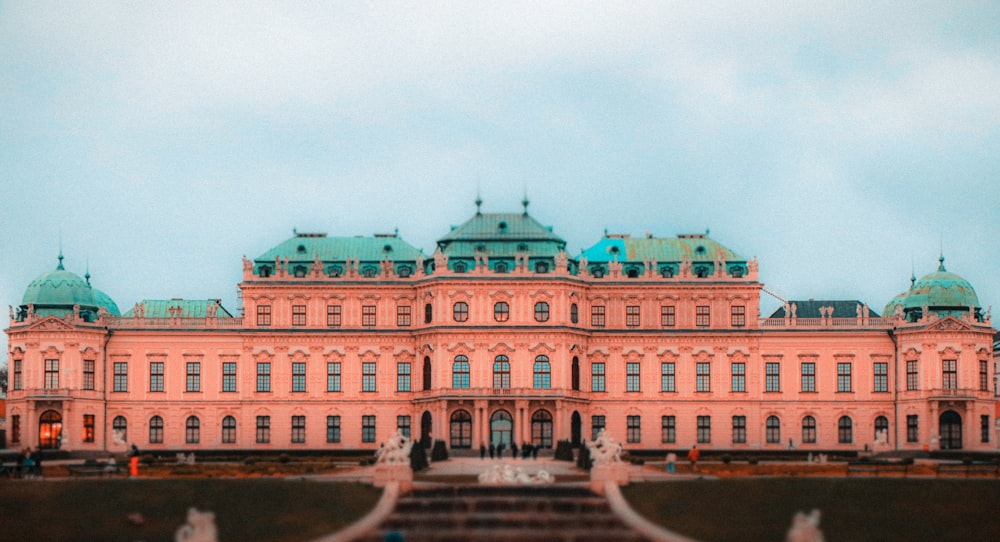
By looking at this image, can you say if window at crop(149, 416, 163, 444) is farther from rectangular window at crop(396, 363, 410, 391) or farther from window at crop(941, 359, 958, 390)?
window at crop(941, 359, 958, 390)

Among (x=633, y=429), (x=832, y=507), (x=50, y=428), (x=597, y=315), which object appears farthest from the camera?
(x=597, y=315)

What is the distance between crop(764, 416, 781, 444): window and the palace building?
0.15 m

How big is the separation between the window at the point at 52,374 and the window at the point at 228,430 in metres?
11.4

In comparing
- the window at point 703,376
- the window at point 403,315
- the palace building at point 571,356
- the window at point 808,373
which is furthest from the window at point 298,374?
the window at point 808,373

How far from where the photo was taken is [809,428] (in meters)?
114

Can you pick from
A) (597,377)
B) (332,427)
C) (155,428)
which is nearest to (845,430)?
(597,377)

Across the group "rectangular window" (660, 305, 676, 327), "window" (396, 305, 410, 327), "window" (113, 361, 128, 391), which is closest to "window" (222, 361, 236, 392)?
"window" (113, 361, 128, 391)

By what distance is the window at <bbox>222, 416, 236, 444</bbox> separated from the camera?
373 feet

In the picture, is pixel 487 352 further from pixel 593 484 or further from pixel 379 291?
pixel 593 484

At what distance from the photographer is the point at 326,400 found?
114m

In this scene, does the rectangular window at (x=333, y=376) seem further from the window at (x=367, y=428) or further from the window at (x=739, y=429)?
the window at (x=739, y=429)

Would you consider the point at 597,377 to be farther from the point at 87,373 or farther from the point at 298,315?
the point at 87,373

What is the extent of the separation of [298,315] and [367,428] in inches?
358

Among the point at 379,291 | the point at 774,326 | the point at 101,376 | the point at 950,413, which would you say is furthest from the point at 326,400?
the point at 950,413
